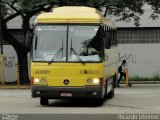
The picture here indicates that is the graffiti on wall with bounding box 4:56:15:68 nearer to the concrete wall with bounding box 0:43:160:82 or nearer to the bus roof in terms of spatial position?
the concrete wall with bounding box 0:43:160:82

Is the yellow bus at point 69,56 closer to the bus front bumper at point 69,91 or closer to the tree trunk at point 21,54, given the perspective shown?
the bus front bumper at point 69,91

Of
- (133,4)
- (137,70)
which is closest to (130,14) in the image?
(133,4)

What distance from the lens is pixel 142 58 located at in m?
43.8

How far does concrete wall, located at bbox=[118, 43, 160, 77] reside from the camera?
43.5 metres

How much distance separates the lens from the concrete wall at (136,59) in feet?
142

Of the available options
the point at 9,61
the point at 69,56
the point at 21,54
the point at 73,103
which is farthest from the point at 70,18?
the point at 9,61

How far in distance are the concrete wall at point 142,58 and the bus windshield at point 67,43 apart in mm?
23531

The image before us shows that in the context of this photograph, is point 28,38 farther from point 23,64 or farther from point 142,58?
point 142,58

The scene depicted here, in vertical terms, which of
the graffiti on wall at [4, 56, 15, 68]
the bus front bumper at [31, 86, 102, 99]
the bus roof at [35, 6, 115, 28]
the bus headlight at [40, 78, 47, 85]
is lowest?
the graffiti on wall at [4, 56, 15, 68]

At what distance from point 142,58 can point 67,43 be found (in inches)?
953

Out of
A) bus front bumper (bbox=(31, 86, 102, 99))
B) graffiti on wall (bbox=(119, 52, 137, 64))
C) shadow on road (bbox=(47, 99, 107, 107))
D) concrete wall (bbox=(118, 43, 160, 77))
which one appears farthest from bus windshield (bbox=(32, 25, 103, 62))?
graffiti on wall (bbox=(119, 52, 137, 64))

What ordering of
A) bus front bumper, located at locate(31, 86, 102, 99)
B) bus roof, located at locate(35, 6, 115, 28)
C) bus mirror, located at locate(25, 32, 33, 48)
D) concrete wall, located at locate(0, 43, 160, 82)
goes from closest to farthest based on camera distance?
bus front bumper, located at locate(31, 86, 102, 99) < bus mirror, located at locate(25, 32, 33, 48) < bus roof, located at locate(35, 6, 115, 28) < concrete wall, located at locate(0, 43, 160, 82)

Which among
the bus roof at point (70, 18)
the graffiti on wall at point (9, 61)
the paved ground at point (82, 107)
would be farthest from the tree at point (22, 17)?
the bus roof at point (70, 18)

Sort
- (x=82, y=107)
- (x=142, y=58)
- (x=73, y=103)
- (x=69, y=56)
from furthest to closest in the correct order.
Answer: (x=142, y=58) → (x=73, y=103) → (x=82, y=107) → (x=69, y=56)
